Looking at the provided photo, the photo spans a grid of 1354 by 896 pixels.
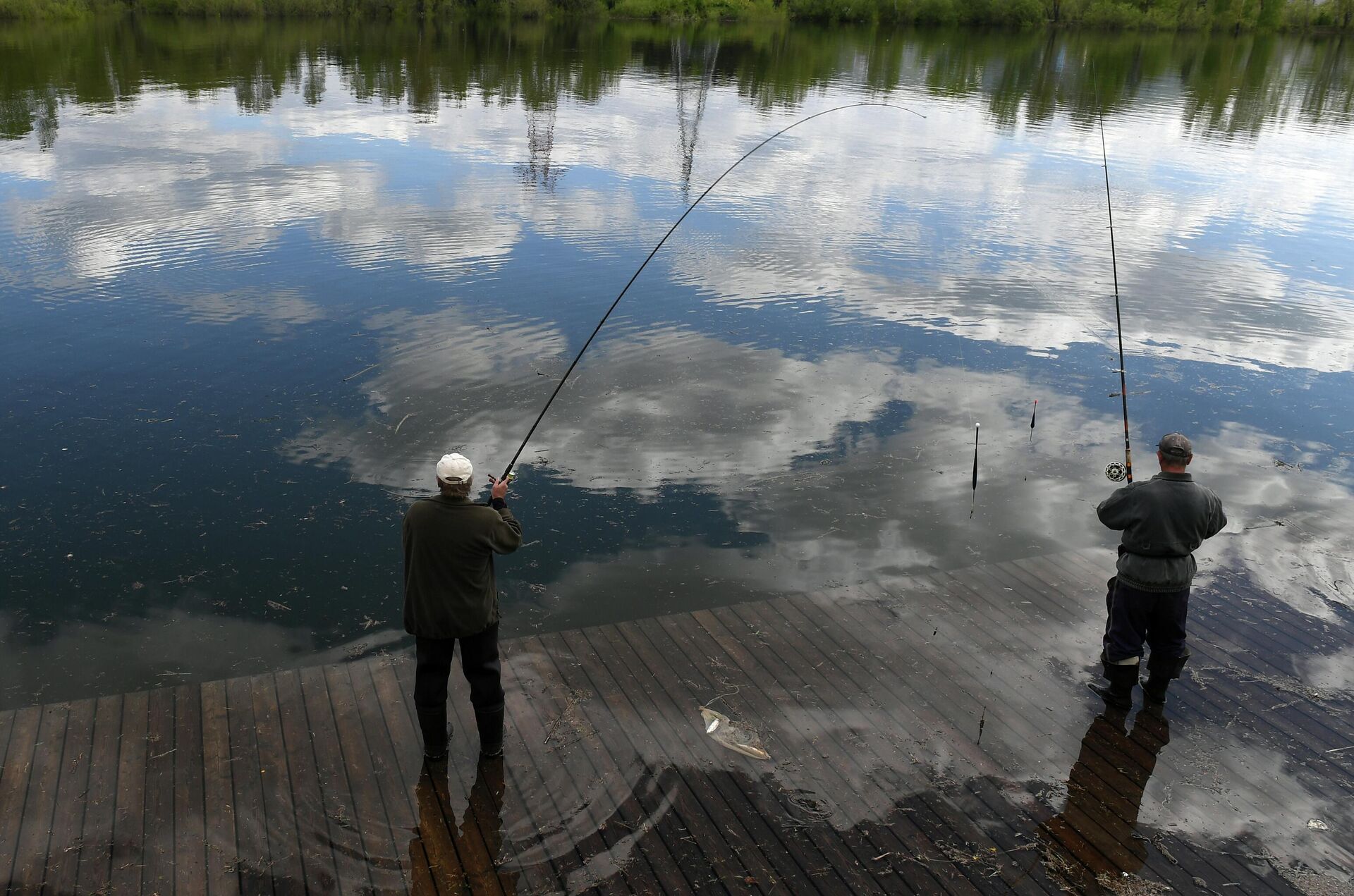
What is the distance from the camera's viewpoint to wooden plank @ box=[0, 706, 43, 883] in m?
3.37

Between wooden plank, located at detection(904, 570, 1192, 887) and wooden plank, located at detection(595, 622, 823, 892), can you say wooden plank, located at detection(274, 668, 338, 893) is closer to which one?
wooden plank, located at detection(595, 622, 823, 892)

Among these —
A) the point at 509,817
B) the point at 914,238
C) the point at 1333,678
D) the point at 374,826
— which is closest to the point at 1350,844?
the point at 1333,678

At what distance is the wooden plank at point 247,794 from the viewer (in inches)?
132

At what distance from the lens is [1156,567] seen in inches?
162

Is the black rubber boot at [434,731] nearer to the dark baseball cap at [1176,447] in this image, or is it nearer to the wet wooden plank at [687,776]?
the wet wooden plank at [687,776]

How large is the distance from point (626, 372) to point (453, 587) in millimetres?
5020

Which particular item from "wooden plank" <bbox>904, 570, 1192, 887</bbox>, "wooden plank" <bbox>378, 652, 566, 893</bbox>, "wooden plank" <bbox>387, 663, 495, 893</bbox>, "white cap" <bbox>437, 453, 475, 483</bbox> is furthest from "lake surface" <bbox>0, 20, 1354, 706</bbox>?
"white cap" <bbox>437, 453, 475, 483</bbox>

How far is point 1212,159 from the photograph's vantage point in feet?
63.8

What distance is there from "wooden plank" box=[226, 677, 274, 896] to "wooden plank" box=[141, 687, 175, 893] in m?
0.21

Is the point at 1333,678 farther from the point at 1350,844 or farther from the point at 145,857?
the point at 145,857

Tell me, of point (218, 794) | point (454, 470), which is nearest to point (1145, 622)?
point (454, 470)

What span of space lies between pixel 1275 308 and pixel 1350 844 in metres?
9.00

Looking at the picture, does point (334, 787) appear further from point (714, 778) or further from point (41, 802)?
point (714, 778)

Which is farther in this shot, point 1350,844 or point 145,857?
point 1350,844
